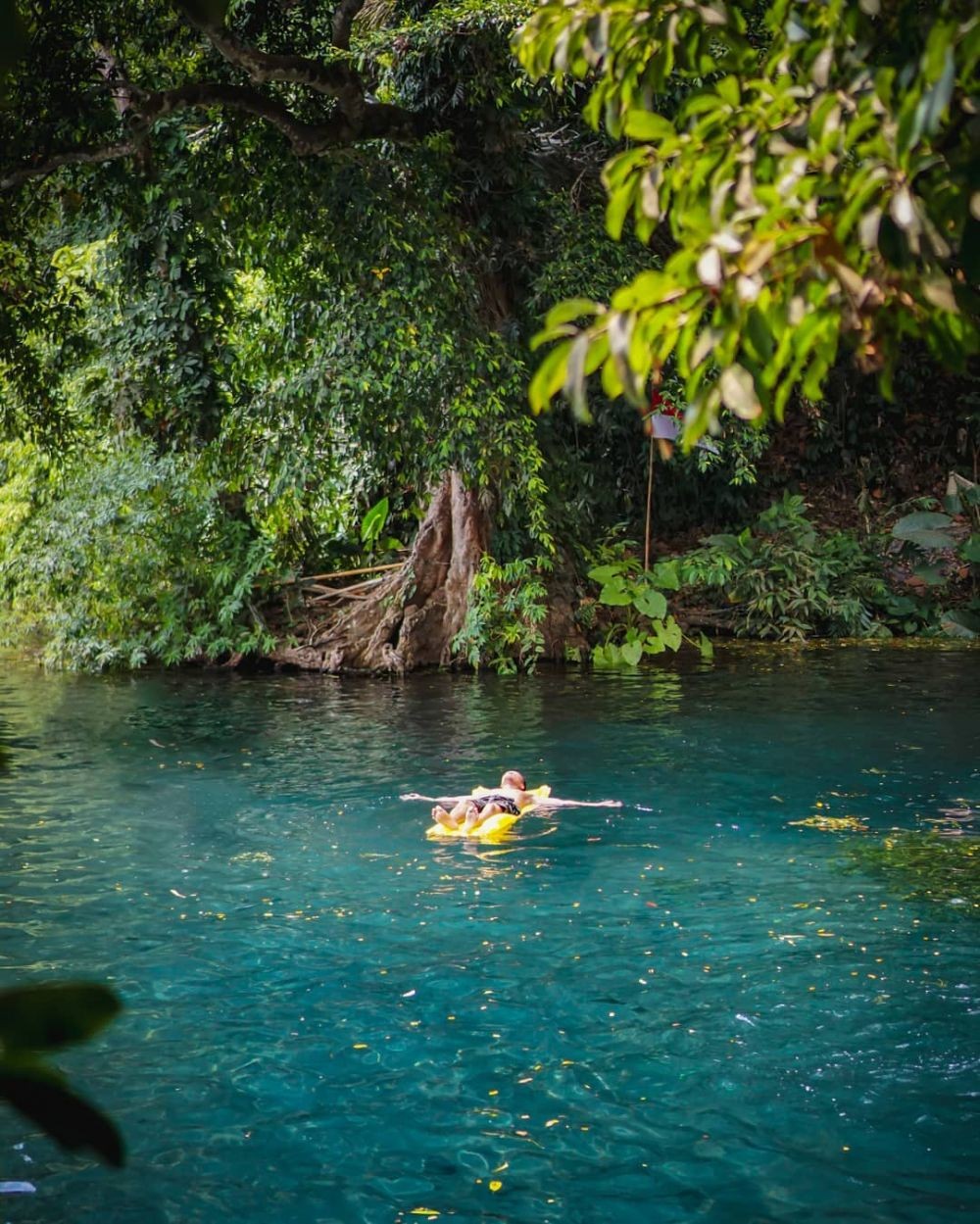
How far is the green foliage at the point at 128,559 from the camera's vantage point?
14.9m

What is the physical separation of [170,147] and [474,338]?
2.92 meters

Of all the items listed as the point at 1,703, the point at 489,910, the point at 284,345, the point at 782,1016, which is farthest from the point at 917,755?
the point at 1,703

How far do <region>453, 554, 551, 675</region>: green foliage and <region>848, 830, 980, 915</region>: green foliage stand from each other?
6.77m

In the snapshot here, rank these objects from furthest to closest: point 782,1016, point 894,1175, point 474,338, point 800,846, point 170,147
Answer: point 474,338, point 170,147, point 800,846, point 782,1016, point 894,1175

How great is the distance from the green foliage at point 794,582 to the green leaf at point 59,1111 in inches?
643

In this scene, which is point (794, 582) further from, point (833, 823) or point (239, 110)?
point (833, 823)

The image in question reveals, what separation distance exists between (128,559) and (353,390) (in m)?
3.61

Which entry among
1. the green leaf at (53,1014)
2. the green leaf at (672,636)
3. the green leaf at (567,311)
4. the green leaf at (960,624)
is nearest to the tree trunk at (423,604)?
the green leaf at (672,636)

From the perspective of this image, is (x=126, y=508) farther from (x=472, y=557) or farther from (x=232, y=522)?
(x=472, y=557)

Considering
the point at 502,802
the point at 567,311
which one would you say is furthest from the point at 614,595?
the point at 567,311

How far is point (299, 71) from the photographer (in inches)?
395

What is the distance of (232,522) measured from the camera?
15.7 meters

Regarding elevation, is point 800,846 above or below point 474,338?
below

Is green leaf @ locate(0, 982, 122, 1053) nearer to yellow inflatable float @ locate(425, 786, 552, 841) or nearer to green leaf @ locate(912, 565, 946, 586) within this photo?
yellow inflatable float @ locate(425, 786, 552, 841)
